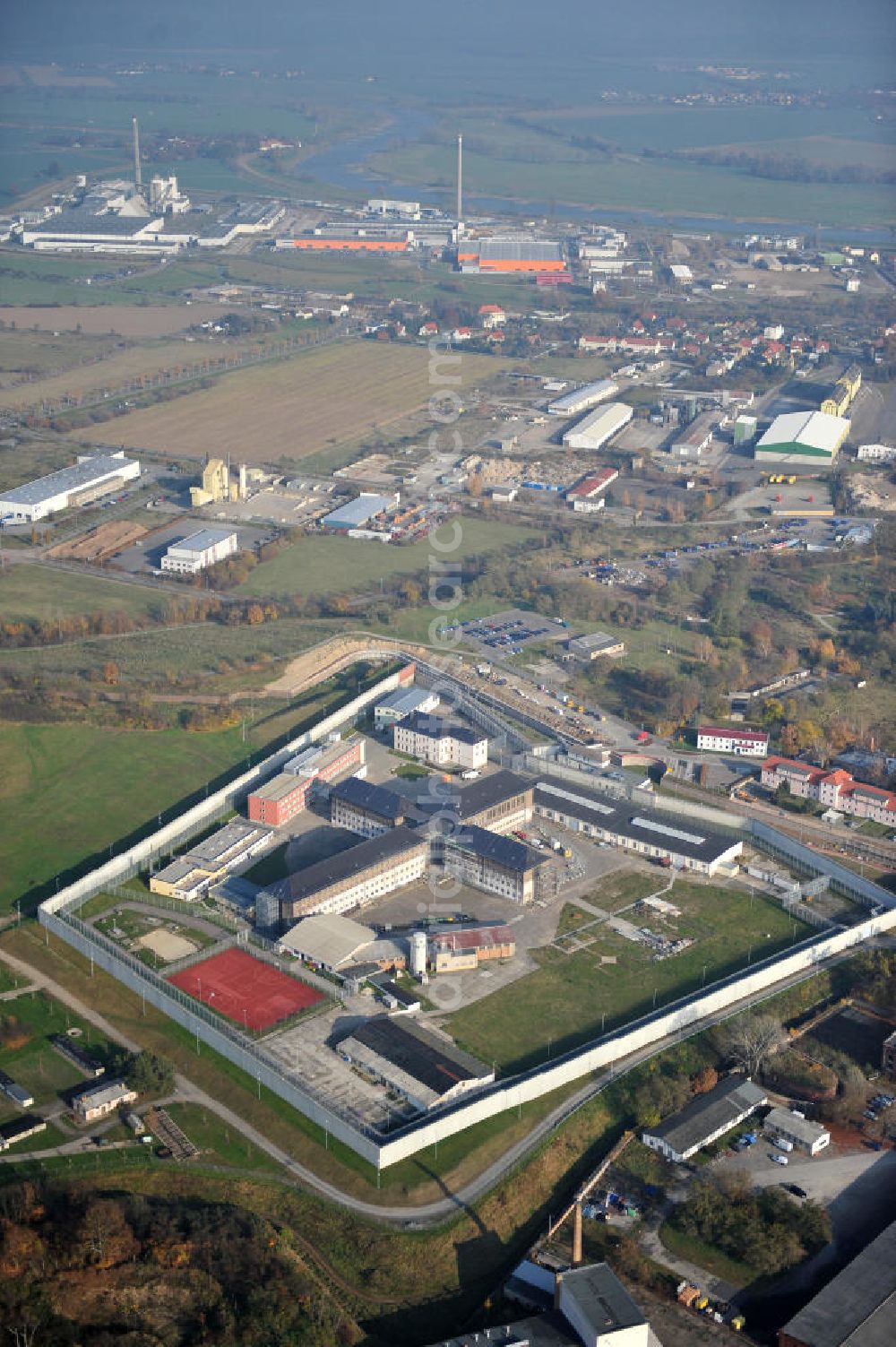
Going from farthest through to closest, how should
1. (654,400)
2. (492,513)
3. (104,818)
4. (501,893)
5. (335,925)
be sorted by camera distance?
(654,400)
(492,513)
(104,818)
(501,893)
(335,925)

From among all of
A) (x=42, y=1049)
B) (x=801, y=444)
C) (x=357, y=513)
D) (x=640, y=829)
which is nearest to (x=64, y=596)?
(x=357, y=513)

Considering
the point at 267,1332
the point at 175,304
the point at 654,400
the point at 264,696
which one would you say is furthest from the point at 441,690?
the point at 175,304

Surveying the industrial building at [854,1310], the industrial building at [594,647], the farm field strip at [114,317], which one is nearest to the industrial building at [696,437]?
the industrial building at [594,647]

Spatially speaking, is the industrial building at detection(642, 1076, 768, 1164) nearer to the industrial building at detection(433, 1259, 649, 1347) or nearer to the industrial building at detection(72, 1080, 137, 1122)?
the industrial building at detection(433, 1259, 649, 1347)

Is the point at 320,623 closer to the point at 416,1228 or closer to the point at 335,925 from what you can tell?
the point at 335,925

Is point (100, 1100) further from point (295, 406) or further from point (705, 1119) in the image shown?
point (295, 406)

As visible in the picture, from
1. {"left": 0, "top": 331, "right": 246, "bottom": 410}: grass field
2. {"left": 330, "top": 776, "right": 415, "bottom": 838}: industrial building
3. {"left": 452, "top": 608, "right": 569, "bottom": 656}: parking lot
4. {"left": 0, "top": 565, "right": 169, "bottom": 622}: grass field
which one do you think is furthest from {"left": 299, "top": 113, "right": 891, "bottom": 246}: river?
{"left": 330, "top": 776, "right": 415, "bottom": 838}: industrial building

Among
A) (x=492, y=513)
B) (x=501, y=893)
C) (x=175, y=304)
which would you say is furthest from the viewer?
(x=175, y=304)
